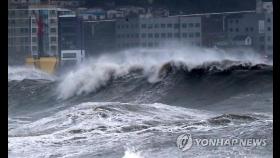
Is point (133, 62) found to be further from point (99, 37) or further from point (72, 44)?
point (72, 44)

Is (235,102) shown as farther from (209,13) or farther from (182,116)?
(209,13)

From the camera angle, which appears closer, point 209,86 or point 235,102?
point 235,102

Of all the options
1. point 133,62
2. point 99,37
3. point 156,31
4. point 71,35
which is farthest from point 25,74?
point 133,62

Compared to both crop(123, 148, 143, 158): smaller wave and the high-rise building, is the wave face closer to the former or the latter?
crop(123, 148, 143, 158): smaller wave

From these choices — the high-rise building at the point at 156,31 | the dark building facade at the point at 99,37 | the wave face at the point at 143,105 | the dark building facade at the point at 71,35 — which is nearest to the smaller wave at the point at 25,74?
the wave face at the point at 143,105

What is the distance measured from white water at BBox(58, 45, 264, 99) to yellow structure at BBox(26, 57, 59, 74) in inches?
66.8

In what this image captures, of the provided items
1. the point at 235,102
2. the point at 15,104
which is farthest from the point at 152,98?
the point at 15,104

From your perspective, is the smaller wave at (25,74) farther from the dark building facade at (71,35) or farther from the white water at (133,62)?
the white water at (133,62)

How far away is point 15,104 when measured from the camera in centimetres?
1303

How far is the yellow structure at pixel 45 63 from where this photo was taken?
19.1m

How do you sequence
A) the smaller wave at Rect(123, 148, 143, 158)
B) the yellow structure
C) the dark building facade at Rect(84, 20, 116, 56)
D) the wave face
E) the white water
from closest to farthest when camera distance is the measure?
the smaller wave at Rect(123, 148, 143, 158) < the wave face < the white water < the dark building facade at Rect(84, 20, 116, 56) < the yellow structure

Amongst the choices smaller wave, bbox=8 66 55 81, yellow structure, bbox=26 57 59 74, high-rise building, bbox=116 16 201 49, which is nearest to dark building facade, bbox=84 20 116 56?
high-rise building, bbox=116 16 201 49

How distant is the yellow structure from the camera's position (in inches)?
751

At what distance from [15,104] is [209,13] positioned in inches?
248
